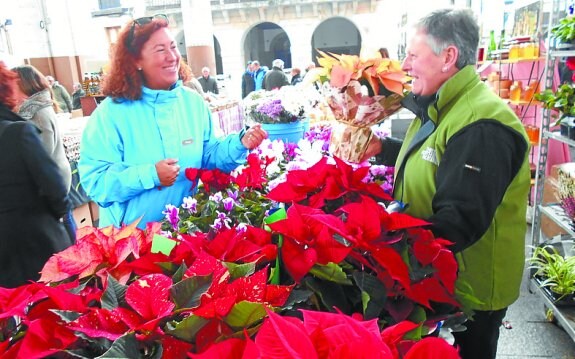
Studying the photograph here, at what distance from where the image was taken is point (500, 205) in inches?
52.5

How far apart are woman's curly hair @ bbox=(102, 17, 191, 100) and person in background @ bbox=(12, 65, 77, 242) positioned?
1.55 metres

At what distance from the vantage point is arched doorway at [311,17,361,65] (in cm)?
2348

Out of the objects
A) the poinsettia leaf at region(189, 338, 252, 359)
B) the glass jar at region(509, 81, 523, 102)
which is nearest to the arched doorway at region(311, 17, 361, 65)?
the glass jar at region(509, 81, 523, 102)

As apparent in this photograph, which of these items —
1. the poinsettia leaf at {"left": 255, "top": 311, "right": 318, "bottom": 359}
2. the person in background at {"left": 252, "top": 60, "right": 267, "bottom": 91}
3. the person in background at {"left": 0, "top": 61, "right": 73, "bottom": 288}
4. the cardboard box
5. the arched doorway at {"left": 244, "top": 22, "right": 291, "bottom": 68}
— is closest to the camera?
the poinsettia leaf at {"left": 255, "top": 311, "right": 318, "bottom": 359}

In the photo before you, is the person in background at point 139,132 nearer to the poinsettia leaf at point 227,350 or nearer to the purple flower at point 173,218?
the purple flower at point 173,218

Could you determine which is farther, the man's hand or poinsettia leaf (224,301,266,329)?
the man's hand

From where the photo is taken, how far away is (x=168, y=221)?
1405 millimetres

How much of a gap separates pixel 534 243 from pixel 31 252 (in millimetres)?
3242

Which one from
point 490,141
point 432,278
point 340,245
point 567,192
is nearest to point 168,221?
point 340,245

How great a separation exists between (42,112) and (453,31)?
2.92m

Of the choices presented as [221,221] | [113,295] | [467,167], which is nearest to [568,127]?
[467,167]

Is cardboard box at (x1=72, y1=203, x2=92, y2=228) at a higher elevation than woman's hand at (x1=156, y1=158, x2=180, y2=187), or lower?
lower

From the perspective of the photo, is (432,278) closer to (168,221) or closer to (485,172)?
(485,172)

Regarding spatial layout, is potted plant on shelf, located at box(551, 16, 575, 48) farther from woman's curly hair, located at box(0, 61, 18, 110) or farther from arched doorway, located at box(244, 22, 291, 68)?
arched doorway, located at box(244, 22, 291, 68)
